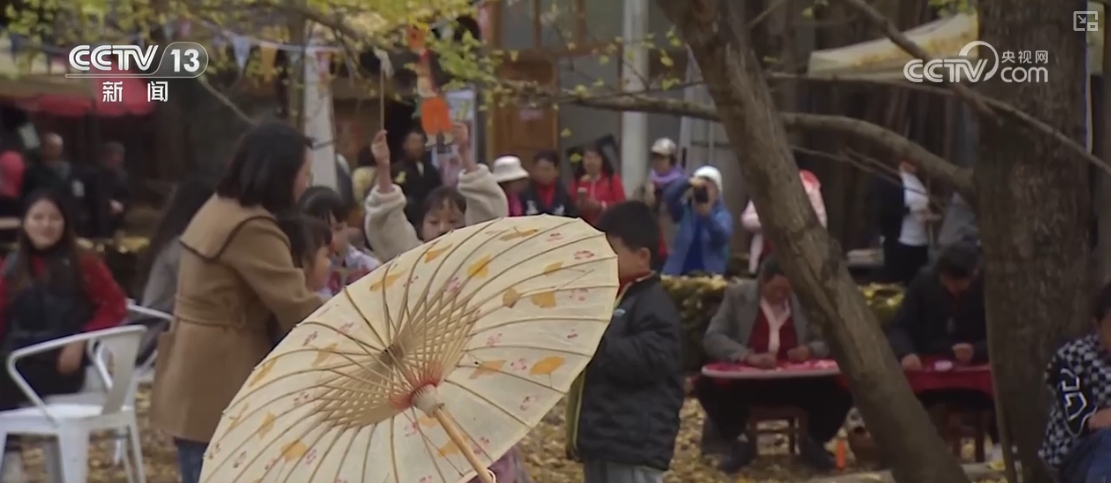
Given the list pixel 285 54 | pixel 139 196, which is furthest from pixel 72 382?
pixel 139 196

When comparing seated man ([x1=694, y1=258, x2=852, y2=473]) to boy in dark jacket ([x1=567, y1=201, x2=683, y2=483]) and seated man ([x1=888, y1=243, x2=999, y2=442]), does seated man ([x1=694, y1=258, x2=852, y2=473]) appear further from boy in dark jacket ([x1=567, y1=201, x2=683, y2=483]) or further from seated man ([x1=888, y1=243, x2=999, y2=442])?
boy in dark jacket ([x1=567, y1=201, x2=683, y2=483])

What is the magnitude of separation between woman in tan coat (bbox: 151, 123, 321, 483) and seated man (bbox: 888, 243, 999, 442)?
3.54 m

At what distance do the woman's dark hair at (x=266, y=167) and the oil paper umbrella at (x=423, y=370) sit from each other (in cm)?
142

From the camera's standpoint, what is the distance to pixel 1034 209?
527 cm

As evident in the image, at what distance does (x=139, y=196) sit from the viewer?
63.9 feet

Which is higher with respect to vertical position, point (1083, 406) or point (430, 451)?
point (430, 451)

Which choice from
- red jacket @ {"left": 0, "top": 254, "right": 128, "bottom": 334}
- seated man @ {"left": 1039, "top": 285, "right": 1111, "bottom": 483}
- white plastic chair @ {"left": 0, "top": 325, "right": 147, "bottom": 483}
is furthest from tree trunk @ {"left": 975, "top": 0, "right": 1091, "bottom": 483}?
red jacket @ {"left": 0, "top": 254, "right": 128, "bottom": 334}

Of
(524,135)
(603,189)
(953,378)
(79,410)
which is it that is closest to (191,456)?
(79,410)

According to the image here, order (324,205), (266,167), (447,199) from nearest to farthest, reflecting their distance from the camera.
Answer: (266,167) < (447,199) < (324,205)

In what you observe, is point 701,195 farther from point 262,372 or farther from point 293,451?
point 293,451

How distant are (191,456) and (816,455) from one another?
384 centimetres

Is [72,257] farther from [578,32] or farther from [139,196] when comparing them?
[139,196]

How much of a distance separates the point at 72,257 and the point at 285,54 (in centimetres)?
593

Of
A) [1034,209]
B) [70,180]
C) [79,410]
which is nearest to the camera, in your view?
[1034,209]
